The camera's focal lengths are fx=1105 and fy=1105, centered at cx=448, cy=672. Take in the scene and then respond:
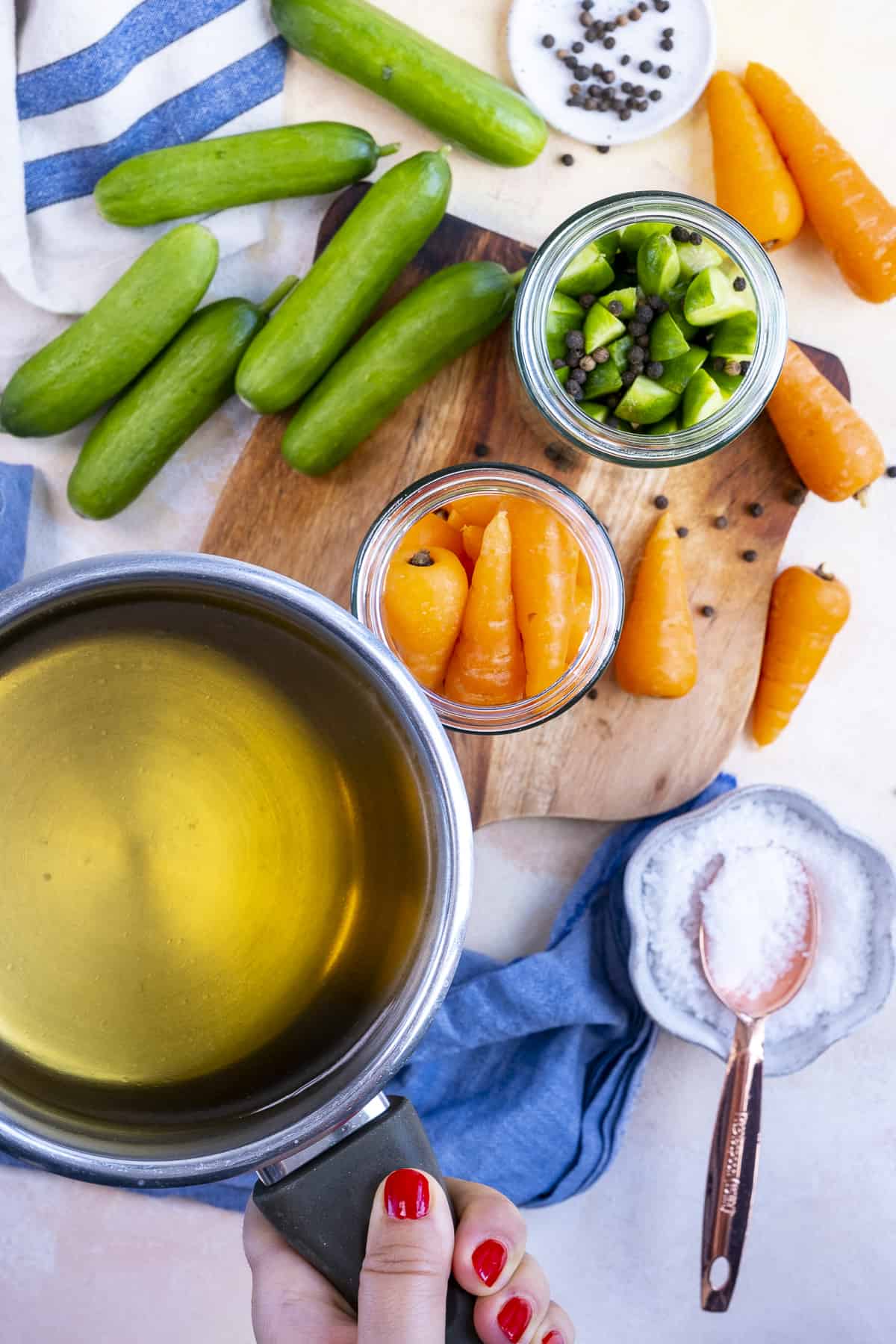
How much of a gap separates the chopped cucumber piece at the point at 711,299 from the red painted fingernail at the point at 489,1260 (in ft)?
2.97

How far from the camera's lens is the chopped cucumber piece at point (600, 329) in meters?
1.16

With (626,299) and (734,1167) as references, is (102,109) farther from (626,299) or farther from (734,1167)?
(734,1167)

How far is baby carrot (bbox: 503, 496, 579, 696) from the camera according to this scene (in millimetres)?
1140

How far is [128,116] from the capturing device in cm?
132

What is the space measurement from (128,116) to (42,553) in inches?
21.1

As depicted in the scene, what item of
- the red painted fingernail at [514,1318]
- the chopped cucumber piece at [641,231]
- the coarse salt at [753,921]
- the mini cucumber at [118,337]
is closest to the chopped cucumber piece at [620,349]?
the chopped cucumber piece at [641,231]

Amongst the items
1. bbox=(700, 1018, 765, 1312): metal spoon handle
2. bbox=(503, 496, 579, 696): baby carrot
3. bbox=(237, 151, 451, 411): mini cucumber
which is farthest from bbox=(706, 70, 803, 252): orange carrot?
bbox=(700, 1018, 765, 1312): metal spoon handle

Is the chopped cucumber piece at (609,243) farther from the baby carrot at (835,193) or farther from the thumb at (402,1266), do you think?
the thumb at (402,1266)

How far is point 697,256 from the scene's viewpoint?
117 centimetres

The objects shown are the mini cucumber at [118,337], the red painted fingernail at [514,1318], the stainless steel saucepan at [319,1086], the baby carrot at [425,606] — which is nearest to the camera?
the stainless steel saucepan at [319,1086]

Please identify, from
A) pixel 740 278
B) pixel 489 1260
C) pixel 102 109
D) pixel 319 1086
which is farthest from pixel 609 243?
pixel 489 1260

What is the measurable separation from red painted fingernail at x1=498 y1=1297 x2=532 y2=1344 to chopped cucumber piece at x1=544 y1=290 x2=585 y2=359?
0.91 meters

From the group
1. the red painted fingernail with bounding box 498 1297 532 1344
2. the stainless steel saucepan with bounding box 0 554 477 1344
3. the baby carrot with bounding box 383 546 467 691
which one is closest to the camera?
the stainless steel saucepan with bounding box 0 554 477 1344

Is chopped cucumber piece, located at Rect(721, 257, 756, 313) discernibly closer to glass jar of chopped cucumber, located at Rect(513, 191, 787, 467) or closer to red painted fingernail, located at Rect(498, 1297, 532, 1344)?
glass jar of chopped cucumber, located at Rect(513, 191, 787, 467)
